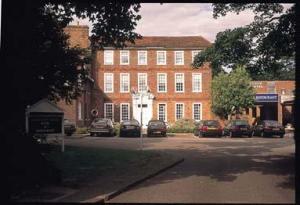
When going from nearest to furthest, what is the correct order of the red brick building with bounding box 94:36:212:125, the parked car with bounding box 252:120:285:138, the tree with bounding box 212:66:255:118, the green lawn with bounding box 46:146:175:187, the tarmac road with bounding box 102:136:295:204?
the tarmac road with bounding box 102:136:295:204 < the green lawn with bounding box 46:146:175:187 < the parked car with bounding box 252:120:285:138 < the tree with bounding box 212:66:255:118 < the red brick building with bounding box 94:36:212:125

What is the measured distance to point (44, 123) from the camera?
21062mm

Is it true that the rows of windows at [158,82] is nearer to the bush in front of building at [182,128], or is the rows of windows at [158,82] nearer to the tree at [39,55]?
the bush in front of building at [182,128]

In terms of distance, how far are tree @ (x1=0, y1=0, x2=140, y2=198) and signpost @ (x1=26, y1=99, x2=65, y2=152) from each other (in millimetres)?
326

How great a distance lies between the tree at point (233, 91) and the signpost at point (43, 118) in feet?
115

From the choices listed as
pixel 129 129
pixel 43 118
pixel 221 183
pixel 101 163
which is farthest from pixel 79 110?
pixel 221 183

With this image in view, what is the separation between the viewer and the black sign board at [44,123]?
2081 cm

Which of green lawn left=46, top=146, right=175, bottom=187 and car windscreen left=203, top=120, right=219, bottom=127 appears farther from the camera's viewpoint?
car windscreen left=203, top=120, right=219, bottom=127

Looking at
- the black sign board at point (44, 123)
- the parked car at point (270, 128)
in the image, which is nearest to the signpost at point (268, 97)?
the parked car at point (270, 128)

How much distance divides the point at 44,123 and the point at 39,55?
354 cm

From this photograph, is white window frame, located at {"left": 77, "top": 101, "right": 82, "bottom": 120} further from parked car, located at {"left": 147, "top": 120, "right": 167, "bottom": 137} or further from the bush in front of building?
parked car, located at {"left": 147, "top": 120, "right": 167, "bottom": 137}

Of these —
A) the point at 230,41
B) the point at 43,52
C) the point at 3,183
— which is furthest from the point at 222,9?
the point at 3,183

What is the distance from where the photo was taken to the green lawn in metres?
16.7

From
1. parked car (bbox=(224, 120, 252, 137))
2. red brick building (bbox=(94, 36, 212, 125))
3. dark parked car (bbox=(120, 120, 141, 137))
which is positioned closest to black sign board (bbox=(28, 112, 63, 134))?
dark parked car (bbox=(120, 120, 141, 137))

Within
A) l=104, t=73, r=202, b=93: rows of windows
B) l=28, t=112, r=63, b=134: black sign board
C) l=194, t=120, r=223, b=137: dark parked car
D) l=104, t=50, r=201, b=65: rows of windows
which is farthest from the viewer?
l=104, t=50, r=201, b=65: rows of windows
